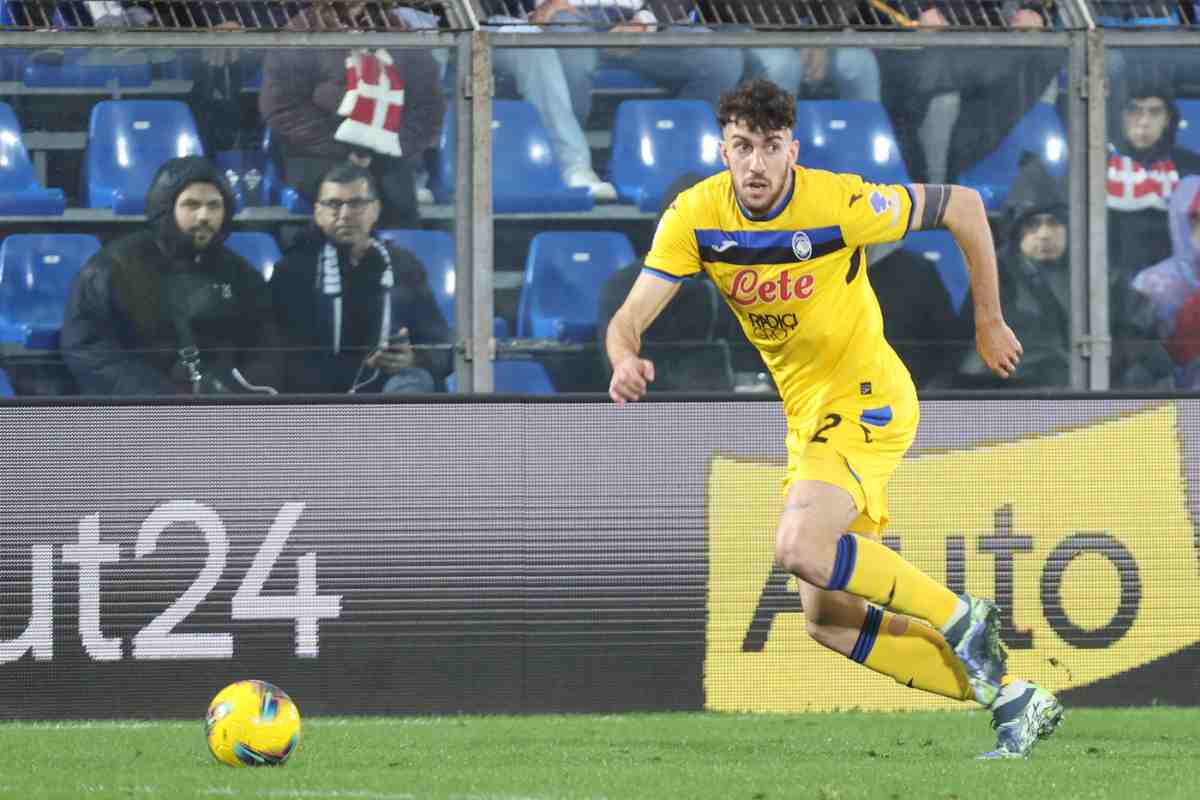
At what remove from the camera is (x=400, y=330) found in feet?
29.3

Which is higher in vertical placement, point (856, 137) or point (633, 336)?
point (856, 137)

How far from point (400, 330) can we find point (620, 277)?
1027 mm

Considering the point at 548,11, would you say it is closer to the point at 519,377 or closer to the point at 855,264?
the point at 519,377

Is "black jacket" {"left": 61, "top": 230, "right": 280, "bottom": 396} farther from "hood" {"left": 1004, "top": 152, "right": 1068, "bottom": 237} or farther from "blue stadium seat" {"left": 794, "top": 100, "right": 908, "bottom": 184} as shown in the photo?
"hood" {"left": 1004, "top": 152, "right": 1068, "bottom": 237}

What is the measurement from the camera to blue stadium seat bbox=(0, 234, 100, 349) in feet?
28.8

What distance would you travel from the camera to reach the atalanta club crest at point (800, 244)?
6.25 m

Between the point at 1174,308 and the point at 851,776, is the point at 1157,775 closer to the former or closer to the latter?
the point at 851,776

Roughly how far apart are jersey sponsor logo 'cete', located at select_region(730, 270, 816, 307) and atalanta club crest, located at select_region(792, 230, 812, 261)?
6cm

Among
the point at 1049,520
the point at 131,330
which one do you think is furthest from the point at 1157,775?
the point at 131,330

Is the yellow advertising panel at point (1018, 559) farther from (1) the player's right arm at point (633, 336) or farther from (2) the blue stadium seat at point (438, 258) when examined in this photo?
(1) the player's right arm at point (633, 336)

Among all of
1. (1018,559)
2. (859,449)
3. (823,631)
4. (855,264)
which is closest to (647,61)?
(1018,559)

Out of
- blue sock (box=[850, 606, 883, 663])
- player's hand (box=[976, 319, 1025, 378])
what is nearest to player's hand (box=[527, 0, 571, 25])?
player's hand (box=[976, 319, 1025, 378])

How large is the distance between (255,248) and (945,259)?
125 inches

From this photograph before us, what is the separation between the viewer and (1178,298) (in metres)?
9.13
